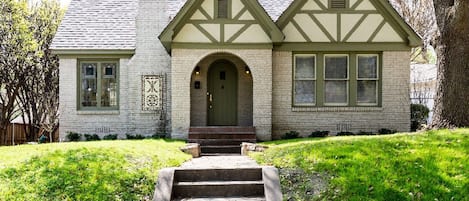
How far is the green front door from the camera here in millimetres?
17250

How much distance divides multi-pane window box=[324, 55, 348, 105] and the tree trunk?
15.3 feet

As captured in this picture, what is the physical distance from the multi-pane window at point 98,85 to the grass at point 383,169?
971 centimetres

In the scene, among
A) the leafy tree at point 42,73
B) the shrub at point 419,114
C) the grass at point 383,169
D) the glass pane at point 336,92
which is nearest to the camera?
the grass at point 383,169

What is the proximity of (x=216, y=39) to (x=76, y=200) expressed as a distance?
945 centimetres

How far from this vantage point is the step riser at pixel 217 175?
28.0 ft

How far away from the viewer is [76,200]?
22.9 ft

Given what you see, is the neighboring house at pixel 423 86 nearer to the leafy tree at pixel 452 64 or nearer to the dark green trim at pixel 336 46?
the dark green trim at pixel 336 46

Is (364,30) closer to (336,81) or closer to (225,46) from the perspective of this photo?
(336,81)

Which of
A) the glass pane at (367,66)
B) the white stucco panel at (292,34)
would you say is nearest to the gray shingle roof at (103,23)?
the white stucco panel at (292,34)

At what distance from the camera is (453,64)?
12.0 metres

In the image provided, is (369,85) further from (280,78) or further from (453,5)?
(453,5)

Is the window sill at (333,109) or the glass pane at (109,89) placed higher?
the glass pane at (109,89)

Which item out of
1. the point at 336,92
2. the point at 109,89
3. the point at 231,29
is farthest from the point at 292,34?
the point at 109,89

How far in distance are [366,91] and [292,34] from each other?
344 centimetres
